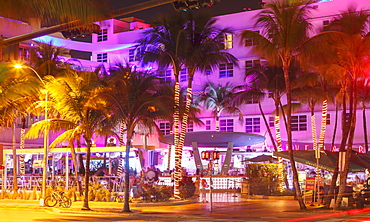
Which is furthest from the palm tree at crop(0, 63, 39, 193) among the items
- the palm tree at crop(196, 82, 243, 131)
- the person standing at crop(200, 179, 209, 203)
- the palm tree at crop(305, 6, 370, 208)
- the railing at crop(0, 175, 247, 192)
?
the palm tree at crop(196, 82, 243, 131)

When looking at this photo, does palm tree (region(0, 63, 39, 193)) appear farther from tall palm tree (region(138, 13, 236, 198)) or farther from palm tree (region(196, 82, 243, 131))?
palm tree (region(196, 82, 243, 131))

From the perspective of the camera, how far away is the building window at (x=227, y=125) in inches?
2355

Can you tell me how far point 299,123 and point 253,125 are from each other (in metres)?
5.31

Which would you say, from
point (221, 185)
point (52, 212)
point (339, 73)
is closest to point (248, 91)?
point (221, 185)

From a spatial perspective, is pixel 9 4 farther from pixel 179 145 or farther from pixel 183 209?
pixel 179 145

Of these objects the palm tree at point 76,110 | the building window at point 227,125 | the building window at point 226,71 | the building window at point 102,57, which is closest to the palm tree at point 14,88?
the palm tree at point 76,110

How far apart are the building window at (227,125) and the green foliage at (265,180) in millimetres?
24404

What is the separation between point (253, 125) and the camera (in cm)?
5847

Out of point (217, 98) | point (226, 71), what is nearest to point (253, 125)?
point (217, 98)

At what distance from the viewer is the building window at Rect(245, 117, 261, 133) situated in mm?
58125

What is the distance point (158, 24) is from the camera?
30062 mm

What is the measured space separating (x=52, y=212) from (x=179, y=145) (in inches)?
360

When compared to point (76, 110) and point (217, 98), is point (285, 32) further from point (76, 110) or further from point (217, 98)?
point (217, 98)

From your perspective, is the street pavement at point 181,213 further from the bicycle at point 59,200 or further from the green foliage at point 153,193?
the green foliage at point 153,193
